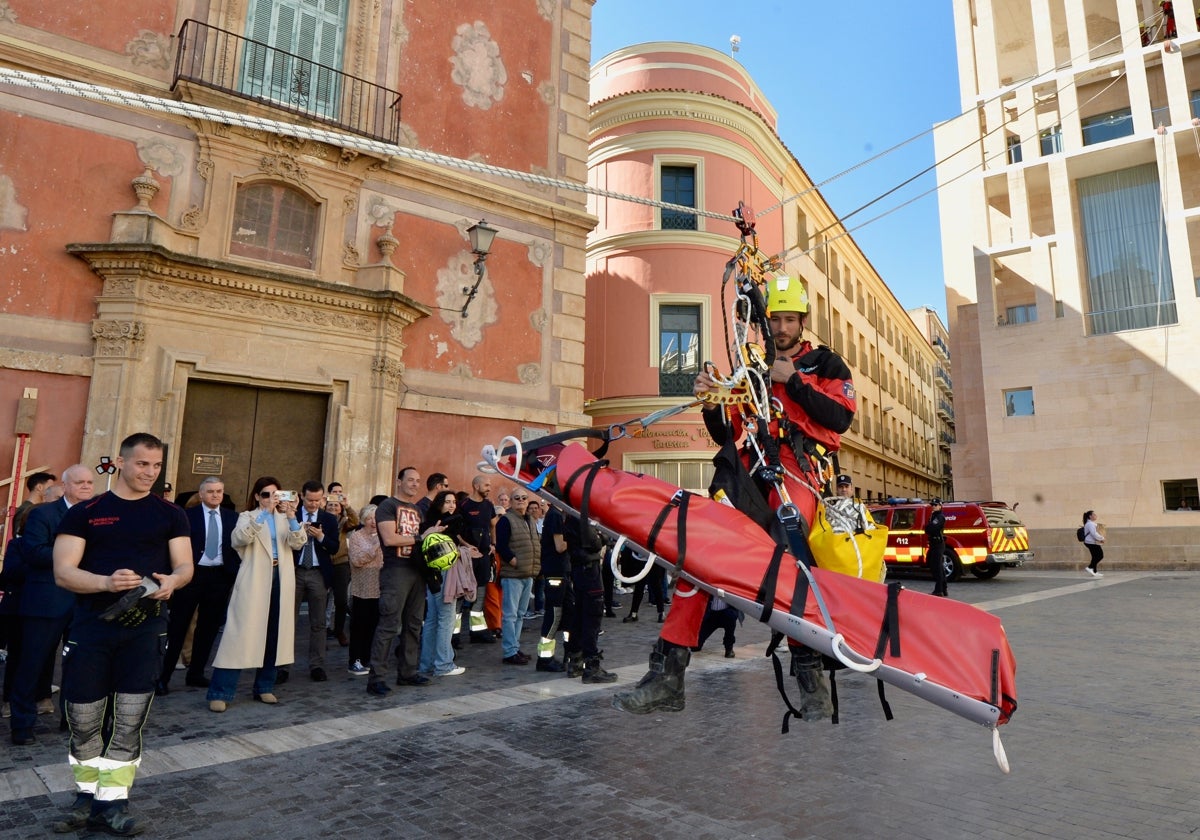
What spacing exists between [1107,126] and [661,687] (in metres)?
32.5

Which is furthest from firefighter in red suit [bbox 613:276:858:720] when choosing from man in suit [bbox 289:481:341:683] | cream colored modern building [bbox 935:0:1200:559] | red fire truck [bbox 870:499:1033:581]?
cream colored modern building [bbox 935:0:1200:559]

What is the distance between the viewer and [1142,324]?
83.1 ft

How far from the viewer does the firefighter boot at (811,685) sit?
3973mm

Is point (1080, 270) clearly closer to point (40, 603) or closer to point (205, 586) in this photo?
point (205, 586)

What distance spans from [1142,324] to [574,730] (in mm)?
28077

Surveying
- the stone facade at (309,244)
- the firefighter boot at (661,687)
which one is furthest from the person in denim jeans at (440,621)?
the stone facade at (309,244)

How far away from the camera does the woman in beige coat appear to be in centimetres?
656

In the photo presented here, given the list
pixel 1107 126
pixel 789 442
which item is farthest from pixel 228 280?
pixel 1107 126

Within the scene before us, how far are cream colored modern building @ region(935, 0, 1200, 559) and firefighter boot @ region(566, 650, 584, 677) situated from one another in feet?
73.5

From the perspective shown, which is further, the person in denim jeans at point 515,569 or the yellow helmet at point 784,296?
the person in denim jeans at point 515,569

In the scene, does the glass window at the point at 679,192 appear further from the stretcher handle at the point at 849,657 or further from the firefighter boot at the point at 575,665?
the stretcher handle at the point at 849,657

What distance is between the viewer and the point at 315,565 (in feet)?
26.7

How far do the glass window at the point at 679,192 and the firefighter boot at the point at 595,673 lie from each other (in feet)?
58.9

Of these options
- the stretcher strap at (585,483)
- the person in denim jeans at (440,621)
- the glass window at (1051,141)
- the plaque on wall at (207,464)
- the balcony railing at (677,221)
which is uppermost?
the glass window at (1051,141)
